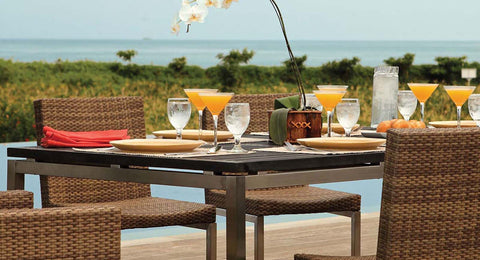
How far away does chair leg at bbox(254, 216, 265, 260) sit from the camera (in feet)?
10.4

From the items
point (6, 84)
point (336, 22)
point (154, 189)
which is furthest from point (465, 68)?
point (154, 189)

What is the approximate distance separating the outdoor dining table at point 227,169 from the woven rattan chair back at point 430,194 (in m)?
0.33

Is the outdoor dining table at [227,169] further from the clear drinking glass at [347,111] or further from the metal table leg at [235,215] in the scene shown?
the clear drinking glass at [347,111]

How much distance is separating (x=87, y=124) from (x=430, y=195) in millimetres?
1627

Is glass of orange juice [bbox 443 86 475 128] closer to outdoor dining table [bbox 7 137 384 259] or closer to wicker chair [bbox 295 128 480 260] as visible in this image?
outdoor dining table [bbox 7 137 384 259]

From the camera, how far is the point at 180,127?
2686 millimetres

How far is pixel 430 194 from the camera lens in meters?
1.94

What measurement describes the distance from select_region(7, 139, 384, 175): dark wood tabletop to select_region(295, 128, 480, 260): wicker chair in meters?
0.33

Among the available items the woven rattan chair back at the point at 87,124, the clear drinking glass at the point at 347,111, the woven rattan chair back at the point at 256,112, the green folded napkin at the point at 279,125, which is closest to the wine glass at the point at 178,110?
the green folded napkin at the point at 279,125

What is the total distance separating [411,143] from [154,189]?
5.02 meters

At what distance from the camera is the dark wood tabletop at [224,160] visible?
6.95 ft

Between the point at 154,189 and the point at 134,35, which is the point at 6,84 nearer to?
the point at 134,35

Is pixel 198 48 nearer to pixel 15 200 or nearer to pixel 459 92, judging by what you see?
pixel 459 92

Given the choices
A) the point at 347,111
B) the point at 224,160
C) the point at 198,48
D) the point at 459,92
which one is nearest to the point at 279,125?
the point at 347,111
